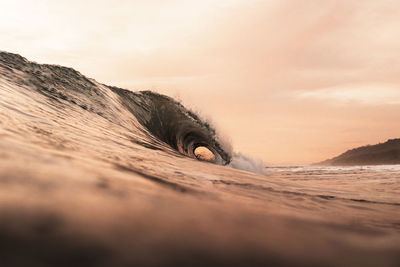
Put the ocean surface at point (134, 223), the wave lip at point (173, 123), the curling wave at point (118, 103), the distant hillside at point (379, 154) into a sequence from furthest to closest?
the distant hillside at point (379, 154)
the wave lip at point (173, 123)
the curling wave at point (118, 103)
the ocean surface at point (134, 223)

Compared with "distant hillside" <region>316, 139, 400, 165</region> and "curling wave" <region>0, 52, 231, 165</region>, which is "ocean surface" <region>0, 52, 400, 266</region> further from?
"distant hillside" <region>316, 139, 400, 165</region>

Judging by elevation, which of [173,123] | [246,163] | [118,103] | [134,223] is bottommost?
[246,163]

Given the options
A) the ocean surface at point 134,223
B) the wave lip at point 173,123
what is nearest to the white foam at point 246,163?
the wave lip at point 173,123

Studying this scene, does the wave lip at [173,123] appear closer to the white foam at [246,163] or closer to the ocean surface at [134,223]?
the white foam at [246,163]

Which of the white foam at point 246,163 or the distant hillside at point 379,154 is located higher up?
the distant hillside at point 379,154

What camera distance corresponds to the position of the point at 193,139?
35.8 ft

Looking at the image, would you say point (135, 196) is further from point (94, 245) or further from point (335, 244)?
point (335, 244)

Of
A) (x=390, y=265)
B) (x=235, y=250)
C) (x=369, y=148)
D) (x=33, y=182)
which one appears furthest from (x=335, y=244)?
(x=369, y=148)

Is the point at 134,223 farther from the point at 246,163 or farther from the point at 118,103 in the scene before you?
the point at 246,163

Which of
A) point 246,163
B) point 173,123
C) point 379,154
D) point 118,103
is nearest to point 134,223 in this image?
point 118,103

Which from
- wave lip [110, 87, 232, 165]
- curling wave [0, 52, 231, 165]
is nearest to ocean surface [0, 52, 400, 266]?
curling wave [0, 52, 231, 165]

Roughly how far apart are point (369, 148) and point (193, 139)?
12592cm

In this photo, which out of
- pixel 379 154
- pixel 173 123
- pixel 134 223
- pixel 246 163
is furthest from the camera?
pixel 379 154

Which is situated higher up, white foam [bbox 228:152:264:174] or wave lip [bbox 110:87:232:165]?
wave lip [bbox 110:87:232:165]
